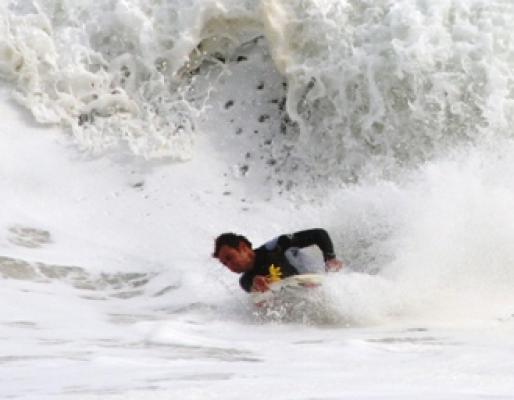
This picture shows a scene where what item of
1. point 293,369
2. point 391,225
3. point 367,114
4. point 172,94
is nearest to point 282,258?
point 391,225

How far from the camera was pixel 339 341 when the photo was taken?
4336 millimetres

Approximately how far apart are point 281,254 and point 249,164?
9.26 ft

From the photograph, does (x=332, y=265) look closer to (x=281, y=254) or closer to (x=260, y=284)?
(x=281, y=254)

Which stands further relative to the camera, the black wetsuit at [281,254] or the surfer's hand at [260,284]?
the black wetsuit at [281,254]

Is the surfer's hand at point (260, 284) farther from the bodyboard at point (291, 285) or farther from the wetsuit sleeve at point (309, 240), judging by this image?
the wetsuit sleeve at point (309, 240)

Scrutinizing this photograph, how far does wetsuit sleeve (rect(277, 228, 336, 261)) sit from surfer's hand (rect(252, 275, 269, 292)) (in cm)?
31

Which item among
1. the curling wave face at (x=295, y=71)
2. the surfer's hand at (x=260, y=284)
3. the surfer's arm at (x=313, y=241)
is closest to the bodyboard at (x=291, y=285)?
the surfer's hand at (x=260, y=284)

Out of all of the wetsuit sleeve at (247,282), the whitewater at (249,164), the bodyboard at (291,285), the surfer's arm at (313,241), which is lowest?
the bodyboard at (291,285)

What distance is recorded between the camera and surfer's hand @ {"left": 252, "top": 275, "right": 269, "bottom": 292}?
5.45 m

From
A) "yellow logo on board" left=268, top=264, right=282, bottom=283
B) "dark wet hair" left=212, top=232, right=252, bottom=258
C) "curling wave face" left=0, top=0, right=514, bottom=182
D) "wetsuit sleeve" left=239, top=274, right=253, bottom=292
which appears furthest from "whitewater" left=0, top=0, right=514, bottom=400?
"dark wet hair" left=212, top=232, right=252, bottom=258

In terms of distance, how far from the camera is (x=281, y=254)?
18.6 feet

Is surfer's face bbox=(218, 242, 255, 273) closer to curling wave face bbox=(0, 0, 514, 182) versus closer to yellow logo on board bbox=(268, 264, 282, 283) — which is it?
yellow logo on board bbox=(268, 264, 282, 283)

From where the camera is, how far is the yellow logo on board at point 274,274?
552cm

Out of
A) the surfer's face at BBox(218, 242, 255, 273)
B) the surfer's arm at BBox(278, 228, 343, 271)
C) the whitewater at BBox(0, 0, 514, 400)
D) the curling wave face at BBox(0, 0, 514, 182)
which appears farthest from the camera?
the curling wave face at BBox(0, 0, 514, 182)
